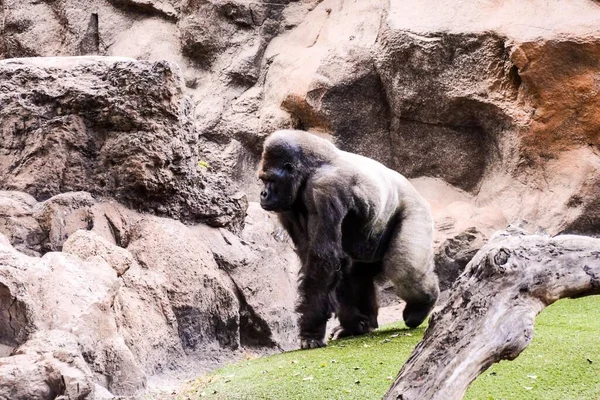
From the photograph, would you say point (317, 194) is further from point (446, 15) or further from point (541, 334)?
point (446, 15)

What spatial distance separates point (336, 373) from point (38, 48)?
628 centimetres

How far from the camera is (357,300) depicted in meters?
5.24

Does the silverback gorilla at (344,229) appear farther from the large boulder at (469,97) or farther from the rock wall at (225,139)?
the large boulder at (469,97)

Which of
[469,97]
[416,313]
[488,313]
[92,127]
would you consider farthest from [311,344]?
[469,97]

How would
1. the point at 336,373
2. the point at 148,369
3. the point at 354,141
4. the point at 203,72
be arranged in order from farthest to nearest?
the point at 203,72
the point at 354,141
the point at 148,369
the point at 336,373

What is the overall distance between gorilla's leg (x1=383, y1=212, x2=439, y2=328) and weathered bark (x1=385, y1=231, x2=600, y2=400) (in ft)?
6.04

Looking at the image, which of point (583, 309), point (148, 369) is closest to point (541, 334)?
point (583, 309)

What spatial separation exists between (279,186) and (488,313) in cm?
206

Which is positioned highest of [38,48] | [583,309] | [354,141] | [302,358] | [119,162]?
[38,48]

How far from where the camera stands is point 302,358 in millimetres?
4230

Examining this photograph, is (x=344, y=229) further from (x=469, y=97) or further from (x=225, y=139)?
(x=225, y=139)

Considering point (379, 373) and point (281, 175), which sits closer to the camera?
point (379, 373)

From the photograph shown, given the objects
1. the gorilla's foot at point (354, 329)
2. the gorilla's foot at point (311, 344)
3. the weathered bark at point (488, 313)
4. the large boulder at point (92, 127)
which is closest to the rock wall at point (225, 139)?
the large boulder at point (92, 127)

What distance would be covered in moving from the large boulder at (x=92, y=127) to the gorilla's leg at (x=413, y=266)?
1.47 meters
